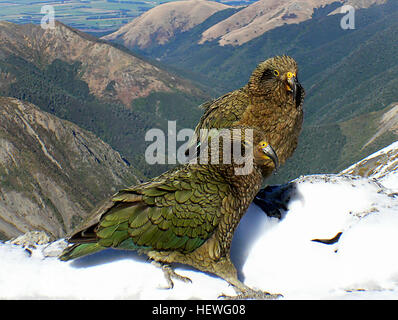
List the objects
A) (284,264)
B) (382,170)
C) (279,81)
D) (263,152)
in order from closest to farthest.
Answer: (263,152), (284,264), (279,81), (382,170)

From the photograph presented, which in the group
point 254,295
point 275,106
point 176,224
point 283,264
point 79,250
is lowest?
point 283,264

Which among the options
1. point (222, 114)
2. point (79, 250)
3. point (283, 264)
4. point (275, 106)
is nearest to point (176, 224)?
point (79, 250)

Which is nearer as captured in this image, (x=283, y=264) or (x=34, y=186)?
(x=283, y=264)

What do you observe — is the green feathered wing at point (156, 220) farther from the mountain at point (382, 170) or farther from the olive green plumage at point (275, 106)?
the mountain at point (382, 170)

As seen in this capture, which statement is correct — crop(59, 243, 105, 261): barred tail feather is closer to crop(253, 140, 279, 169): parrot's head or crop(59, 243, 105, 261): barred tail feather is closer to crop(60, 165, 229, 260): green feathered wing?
crop(60, 165, 229, 260): green feathered wing

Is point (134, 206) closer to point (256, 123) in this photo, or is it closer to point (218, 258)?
point (218, 258)

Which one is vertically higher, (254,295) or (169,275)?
(169,275)

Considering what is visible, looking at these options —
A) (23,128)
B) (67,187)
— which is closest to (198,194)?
(67,187)

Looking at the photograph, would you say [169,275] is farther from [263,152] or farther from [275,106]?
[275,106]
